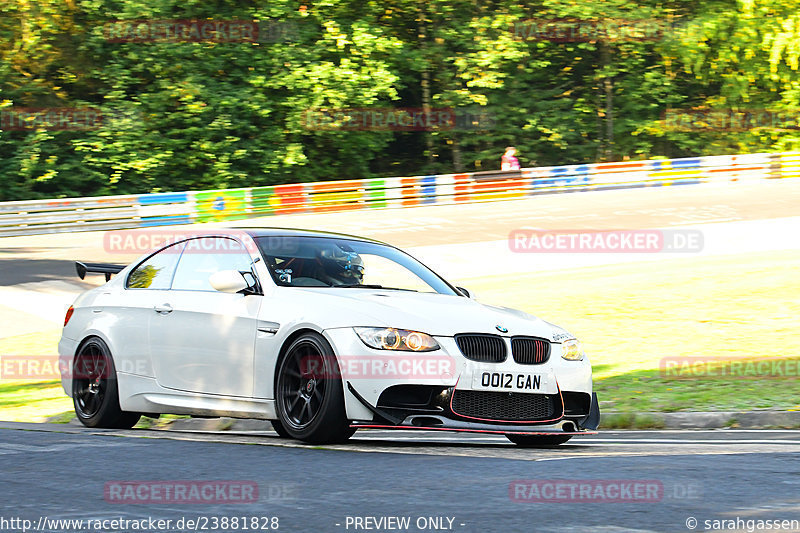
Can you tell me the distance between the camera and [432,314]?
7.50 meters

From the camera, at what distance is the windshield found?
324 inches

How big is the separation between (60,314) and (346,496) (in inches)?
582

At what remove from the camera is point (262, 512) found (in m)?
4.99

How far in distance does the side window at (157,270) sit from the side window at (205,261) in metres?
0.11

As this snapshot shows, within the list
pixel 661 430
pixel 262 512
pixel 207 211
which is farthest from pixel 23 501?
pixel 207 211

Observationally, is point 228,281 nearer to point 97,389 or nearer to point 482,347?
point 482,347

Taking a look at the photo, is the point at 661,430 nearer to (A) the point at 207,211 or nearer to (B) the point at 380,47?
(A) the point at 207,211

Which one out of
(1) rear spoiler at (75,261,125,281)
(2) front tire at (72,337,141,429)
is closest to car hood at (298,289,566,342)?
(2) front tire at (72,337,141,429)

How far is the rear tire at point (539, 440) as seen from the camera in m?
8.23

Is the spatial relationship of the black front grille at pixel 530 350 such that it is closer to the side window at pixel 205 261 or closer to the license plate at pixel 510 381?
the license plate at pixel 510 381

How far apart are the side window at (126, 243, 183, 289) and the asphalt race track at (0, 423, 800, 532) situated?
124 cm

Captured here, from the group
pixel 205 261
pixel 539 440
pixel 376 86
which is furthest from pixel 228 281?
pixel 376 86

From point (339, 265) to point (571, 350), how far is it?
5.82 feet

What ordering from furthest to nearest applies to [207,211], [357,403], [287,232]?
[207,211]
[287,232]
[357,403]
